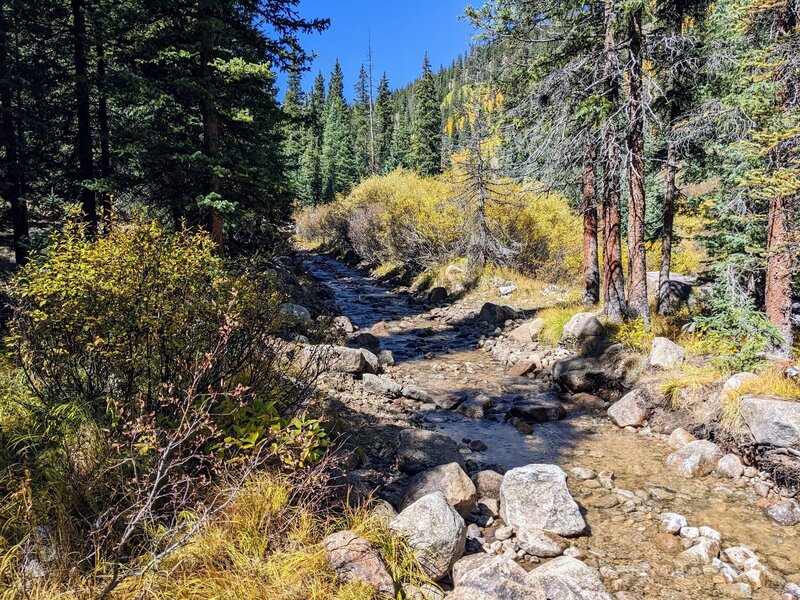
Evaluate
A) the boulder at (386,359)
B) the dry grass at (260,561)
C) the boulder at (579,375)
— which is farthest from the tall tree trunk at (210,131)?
the boulder at (579,375)

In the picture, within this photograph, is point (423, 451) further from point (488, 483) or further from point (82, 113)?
point (82, 113)

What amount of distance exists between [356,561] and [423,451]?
10.9 ft

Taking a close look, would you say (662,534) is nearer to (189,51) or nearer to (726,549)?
(726,549)

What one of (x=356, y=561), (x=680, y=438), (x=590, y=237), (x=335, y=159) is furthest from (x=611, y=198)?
(x=335, y=159)

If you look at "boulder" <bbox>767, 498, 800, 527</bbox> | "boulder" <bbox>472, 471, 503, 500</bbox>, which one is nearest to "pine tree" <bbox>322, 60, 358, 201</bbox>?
"boulder" <bbox>472, 471, 503, 500</bbox>

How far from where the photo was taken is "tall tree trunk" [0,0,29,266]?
1464 cm

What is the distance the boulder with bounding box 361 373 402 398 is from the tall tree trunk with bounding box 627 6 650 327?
19.8 ft

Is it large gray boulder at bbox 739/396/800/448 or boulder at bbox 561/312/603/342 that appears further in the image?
boulder at bbox 561/312/603/342

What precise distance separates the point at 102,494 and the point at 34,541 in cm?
56

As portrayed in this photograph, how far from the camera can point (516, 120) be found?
44.0 ft

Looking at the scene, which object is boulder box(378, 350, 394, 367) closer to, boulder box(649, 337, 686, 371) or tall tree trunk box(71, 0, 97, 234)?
boulder box(649, 337, 686, 371)

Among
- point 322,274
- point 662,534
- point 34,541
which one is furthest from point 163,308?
point 322,274

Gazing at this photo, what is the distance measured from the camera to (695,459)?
23.9 ft

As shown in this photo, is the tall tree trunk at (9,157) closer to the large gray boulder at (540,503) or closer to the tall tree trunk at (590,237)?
the large gray boulder at (540,503)
